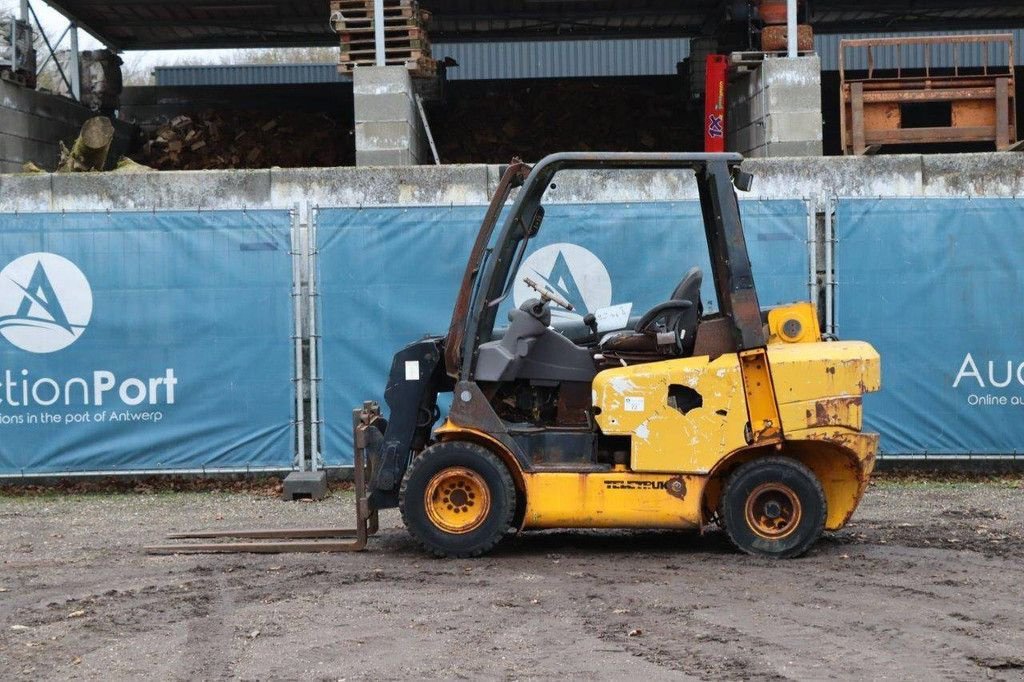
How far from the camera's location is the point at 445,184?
12039 mm

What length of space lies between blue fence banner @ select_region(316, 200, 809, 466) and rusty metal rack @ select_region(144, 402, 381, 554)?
96.4 inches

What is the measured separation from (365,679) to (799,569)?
3073 mm

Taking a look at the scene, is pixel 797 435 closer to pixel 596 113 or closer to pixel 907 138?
pixel 907 138

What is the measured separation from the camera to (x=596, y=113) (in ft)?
70.3

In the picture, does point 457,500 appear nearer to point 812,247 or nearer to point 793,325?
point 793,325

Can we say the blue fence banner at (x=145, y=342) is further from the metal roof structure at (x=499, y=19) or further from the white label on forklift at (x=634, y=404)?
the metal roof structure at (x=499, y=19)

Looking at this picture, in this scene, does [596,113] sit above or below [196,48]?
below

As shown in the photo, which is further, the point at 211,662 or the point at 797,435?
the point at 797,435

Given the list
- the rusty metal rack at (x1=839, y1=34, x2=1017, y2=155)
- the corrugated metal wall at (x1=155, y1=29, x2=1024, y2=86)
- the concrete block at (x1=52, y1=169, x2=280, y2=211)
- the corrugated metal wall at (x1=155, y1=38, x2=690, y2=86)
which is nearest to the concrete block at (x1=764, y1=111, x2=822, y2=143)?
the rusty metal rack at (x1=839, y1=34, x2=1017, y2=155)

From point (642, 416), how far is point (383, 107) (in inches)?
317

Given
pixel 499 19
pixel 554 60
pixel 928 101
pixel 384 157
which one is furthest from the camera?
pixel 554 60

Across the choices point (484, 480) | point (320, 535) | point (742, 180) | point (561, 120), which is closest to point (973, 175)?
point (742, 180)

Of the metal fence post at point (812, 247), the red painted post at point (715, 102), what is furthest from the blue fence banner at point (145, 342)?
the red painted post at point (715, 102)

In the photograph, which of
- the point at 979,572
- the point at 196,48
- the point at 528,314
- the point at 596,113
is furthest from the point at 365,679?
the point at 196,48
